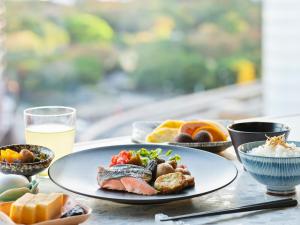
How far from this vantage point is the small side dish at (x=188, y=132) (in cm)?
140

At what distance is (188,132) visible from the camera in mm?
1449

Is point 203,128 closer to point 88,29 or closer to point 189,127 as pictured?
point 189,127

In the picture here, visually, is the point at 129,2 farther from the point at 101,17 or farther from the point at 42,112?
the point at 42,112

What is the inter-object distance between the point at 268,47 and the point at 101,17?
73.1 inches

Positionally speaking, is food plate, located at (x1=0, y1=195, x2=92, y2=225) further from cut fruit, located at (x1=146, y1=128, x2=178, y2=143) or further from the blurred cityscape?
the blurred cityscape

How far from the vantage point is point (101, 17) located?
661cm

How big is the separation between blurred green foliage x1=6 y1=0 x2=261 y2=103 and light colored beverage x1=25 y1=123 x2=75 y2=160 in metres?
5.18

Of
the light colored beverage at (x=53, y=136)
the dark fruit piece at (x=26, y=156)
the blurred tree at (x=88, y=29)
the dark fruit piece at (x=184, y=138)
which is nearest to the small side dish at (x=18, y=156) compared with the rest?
the dark fruit piece at (x=26, y=156)

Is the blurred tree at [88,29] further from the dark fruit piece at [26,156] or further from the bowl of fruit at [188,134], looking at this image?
the dark fruit piece at [26,156]

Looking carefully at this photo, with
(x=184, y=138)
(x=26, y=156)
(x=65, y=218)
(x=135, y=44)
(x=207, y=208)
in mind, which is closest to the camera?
(x=65, y=218)

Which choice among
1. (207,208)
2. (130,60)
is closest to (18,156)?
(207,208)

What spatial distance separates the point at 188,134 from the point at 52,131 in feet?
1.06

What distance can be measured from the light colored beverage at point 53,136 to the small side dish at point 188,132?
224mm

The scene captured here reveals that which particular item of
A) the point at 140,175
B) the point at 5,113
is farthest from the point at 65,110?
the point at 5,113
